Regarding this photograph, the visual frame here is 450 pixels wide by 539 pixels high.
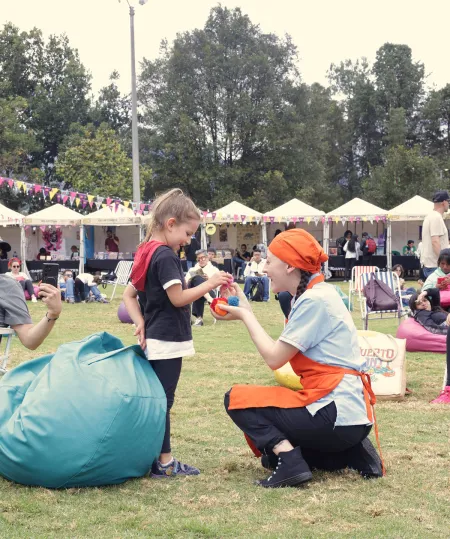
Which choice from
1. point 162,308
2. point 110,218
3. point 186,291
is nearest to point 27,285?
point 110,218

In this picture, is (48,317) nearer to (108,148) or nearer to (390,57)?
(108,148)

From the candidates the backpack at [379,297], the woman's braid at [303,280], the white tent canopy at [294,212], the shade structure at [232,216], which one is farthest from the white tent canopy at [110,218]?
the woman's braid at [303,280]

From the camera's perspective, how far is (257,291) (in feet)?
65.1

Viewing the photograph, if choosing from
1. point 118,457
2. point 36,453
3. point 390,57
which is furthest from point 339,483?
point 390,57

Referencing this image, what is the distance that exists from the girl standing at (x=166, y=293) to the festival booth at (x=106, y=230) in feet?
71.6

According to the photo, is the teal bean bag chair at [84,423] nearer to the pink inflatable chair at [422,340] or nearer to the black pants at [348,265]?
the pink inflatable chair at [422,340]

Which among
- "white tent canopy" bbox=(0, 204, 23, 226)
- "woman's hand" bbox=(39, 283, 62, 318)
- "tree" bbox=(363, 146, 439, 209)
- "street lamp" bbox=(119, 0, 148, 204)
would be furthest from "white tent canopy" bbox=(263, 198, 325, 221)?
"woman's hand" bbox=(39, 283, 62, 318)

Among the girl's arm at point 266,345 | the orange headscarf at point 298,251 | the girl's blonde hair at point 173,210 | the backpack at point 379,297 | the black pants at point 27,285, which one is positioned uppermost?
the girl's blonde hair at point 173,210

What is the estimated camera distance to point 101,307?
18.0m

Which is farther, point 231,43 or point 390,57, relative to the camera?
point 390,57

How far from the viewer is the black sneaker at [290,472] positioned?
4285 mm

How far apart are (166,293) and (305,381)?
2.97 feet

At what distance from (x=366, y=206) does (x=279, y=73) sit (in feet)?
66.1

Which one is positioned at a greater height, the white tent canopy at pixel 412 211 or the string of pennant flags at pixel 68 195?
the string of pennant flags at pixel 68 195
